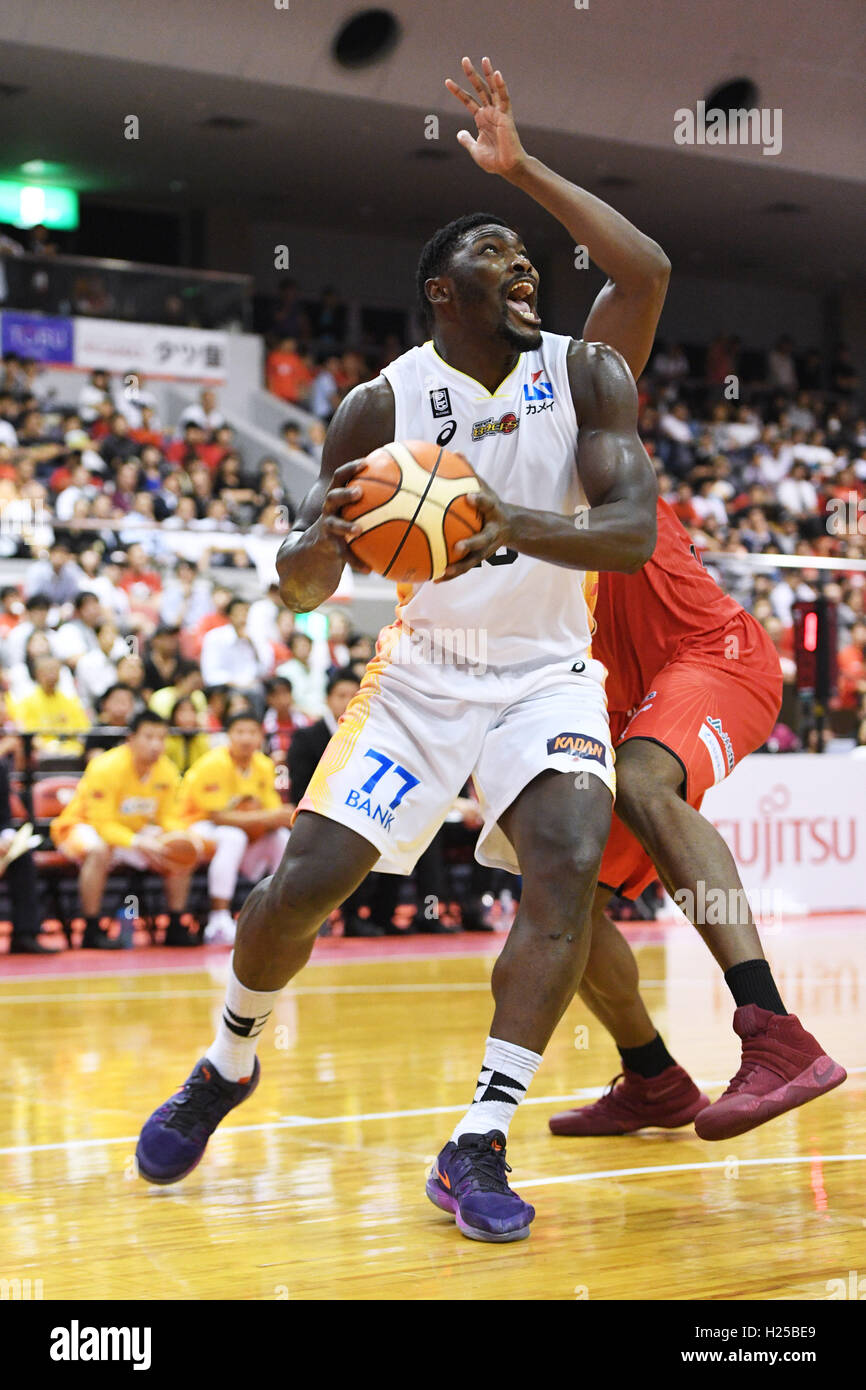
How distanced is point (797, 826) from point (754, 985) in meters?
7.74

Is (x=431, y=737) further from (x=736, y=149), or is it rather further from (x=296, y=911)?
(x=736, y=149)

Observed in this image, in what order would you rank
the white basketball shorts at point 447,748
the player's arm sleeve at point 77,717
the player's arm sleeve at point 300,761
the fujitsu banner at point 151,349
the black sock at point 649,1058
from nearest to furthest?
the white basketball shorts at point 447,748, the black sock at point 649,1058, the player's arm sleeve at point 300,761, the player's arm sleeve at point 77,717, the fujitsu banner at point 151,349

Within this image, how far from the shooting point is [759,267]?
25.2 meters

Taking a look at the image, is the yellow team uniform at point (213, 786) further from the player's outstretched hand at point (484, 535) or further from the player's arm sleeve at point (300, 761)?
the player's outstretched hand at point (484, 535)

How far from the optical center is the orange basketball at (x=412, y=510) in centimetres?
309

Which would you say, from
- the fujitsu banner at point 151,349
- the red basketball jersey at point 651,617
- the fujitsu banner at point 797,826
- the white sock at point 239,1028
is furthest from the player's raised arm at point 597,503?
the fujitsu banner at point 151,349

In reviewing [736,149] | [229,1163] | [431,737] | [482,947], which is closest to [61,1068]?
[229,1163]

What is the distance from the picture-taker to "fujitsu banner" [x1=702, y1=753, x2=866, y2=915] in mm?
10820

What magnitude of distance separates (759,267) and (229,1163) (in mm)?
23172

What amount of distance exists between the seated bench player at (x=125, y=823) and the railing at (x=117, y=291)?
7.88 m

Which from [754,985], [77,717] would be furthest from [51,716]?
[754,985]

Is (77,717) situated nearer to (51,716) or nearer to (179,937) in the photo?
(51,716)

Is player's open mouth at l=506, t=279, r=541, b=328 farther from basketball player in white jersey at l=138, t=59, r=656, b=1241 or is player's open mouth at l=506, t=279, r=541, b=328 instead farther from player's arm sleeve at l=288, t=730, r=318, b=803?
player's arm sleeve at l=288, t=730, r=318, b=803

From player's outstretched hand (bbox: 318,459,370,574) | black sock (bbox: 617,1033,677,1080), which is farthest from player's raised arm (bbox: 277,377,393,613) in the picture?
black sock (bbox: 617,1033,677,1080)
